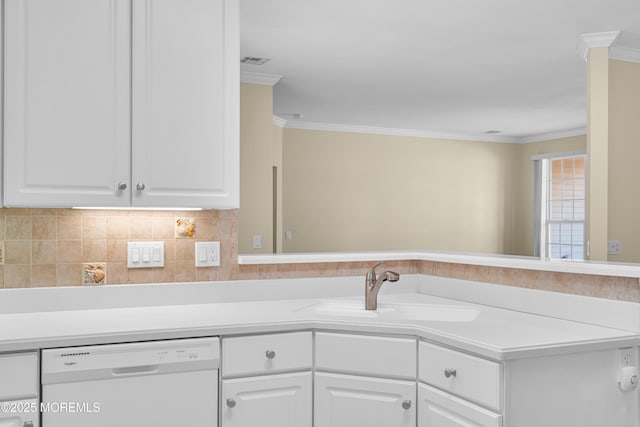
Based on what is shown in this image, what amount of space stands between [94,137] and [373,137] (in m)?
5.41

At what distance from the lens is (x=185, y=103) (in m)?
2.30

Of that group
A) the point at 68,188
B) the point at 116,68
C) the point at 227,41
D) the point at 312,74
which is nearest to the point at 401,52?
the point at 312,74

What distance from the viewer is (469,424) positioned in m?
1.82

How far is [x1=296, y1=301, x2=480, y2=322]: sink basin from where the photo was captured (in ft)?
7.93

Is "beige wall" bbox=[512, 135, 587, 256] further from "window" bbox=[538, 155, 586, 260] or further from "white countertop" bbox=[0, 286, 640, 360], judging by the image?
"white countertop" bbox=[0, 286, 640, 360]

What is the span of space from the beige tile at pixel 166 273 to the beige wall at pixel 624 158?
9.45ft

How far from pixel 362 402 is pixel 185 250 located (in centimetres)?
104

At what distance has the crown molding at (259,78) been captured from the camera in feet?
15.4

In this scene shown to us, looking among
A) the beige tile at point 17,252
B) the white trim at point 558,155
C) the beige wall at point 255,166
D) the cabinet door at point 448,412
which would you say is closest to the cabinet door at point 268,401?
the cabinet door at point 448,412

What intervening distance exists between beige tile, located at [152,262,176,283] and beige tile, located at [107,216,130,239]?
0.67ft

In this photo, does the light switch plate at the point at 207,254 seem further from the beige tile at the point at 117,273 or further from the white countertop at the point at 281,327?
the beige tile at the point at 117,273

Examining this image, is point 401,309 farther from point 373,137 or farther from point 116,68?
point 373,137

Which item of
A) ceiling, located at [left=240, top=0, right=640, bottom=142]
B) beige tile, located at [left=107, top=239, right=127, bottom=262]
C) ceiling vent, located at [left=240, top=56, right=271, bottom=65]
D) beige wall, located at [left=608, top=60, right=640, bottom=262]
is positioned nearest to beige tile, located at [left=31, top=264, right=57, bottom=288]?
beige tile, located at [left=107, top=239, right=127, bottom=262]

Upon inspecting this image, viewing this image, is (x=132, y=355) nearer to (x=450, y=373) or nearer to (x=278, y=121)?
(x=450, y=373)
